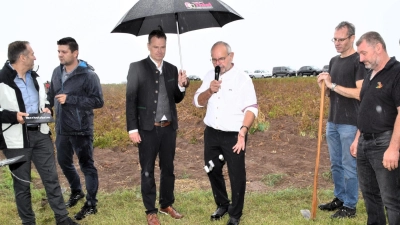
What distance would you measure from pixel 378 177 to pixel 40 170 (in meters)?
3.79

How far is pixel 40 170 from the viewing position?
209 inches

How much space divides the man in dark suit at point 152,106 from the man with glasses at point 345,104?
73.2 inches

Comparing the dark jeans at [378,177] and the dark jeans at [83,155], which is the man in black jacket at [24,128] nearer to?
the dark jeans at [83,155]

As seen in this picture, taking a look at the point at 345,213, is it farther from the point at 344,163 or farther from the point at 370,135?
the point at 370,135

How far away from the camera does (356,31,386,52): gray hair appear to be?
4172 mm

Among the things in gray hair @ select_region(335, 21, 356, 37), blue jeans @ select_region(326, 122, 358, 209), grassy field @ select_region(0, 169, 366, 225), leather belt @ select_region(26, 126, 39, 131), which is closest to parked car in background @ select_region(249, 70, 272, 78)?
grassy field @ select_region(0, 169, 366, 225)

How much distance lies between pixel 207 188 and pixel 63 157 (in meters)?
2.69

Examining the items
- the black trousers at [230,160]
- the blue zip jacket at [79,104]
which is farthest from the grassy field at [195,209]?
the blue zip jacket at [79,104]

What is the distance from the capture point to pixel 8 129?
16.5ft

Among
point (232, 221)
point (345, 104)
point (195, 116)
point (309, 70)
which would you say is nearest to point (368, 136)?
point (345, 104)

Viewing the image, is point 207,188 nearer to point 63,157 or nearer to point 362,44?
point 63,157

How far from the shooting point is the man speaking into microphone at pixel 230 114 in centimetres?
508

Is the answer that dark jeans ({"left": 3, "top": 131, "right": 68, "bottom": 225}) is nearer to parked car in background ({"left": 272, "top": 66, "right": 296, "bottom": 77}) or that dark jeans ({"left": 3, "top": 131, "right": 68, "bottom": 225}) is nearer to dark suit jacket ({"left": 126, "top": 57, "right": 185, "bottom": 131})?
dark suit jacket ({"left": 126, "top": 57, "right": 185, "bottom": 131})

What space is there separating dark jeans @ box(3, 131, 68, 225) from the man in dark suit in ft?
3.33
